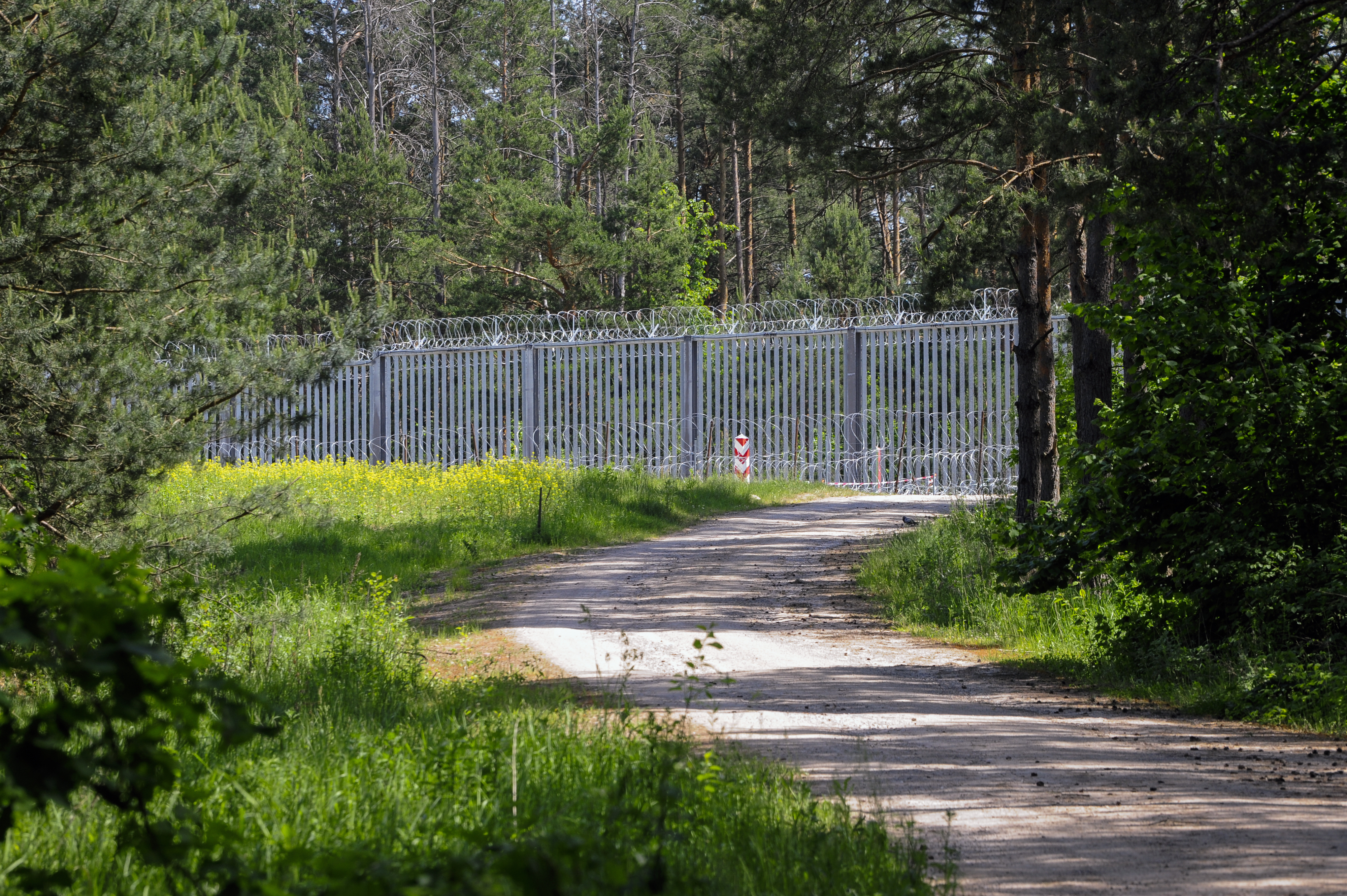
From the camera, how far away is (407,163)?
111 feet

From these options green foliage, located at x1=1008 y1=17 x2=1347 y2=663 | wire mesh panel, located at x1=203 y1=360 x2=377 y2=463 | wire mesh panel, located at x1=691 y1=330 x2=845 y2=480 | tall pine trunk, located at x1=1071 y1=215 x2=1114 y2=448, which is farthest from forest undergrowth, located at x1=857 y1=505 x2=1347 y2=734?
wire mesh panel, located at x1=203 y1=360 x2=377 y2=463

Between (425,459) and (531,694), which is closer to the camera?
(531,694)

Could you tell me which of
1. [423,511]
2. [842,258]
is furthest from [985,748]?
[842,258]

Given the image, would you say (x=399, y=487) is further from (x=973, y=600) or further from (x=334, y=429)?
(x=973, y=600)

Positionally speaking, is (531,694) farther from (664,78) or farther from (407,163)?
(664,78)

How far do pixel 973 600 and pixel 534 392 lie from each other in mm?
13716

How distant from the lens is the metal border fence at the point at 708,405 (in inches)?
747

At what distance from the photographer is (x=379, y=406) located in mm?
23016

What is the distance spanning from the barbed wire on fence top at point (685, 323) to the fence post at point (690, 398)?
0.32 meters

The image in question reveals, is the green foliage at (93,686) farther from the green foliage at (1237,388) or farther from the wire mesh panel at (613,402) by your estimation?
the wire mesh panel at (613,402)

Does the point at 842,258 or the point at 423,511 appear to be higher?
the point at 842,258

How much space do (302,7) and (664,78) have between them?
Result: 1407cm

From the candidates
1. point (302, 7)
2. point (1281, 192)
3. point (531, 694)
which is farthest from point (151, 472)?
point (302, 7)

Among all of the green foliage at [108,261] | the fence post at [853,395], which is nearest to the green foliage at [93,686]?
the green foliage at [108,261]
